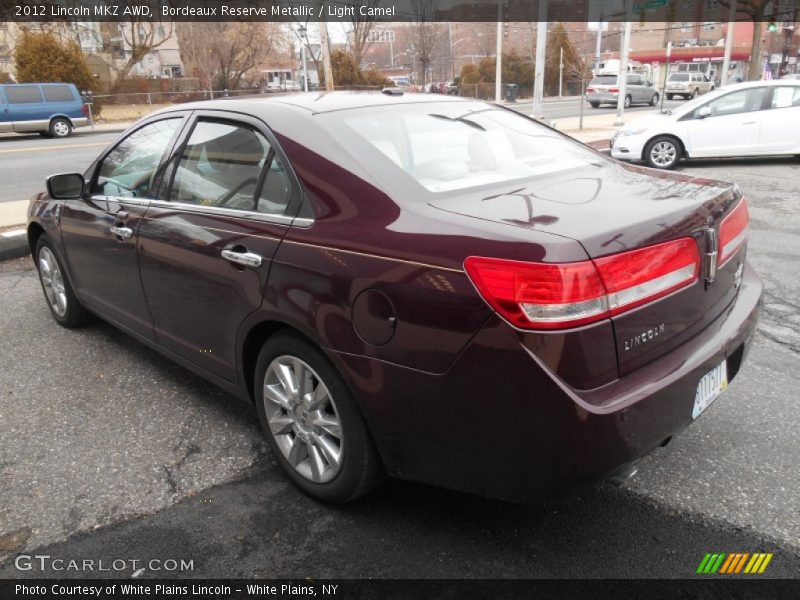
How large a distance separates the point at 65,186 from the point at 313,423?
96.5 inches

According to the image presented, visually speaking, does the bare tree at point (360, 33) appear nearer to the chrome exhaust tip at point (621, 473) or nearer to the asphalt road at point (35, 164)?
the asphalt road at point (35, 164)

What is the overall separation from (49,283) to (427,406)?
3821 mm

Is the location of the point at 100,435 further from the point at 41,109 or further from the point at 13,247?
the point at 41,109

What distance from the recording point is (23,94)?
22.5 m

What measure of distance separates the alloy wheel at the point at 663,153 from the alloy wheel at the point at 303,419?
35.7ft

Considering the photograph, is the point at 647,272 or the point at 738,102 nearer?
the point at 647,272

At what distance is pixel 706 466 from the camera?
2.82 metres

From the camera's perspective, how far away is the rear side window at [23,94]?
2230 cm

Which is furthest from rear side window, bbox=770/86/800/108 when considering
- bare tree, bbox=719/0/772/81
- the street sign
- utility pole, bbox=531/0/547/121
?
bare tree, bbox=719/0/772/81

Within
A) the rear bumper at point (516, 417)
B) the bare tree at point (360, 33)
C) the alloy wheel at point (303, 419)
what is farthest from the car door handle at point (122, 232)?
the bare tree at point (360, 33)

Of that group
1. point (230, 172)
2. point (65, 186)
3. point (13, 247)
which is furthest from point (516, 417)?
point (13, 247)

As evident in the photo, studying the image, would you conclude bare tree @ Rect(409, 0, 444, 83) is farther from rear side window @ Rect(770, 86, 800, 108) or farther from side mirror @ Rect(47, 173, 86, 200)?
side mirror @ Rect(47, 173, 86, 200)

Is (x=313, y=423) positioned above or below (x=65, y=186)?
below

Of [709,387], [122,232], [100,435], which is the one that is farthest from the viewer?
[122,232]
